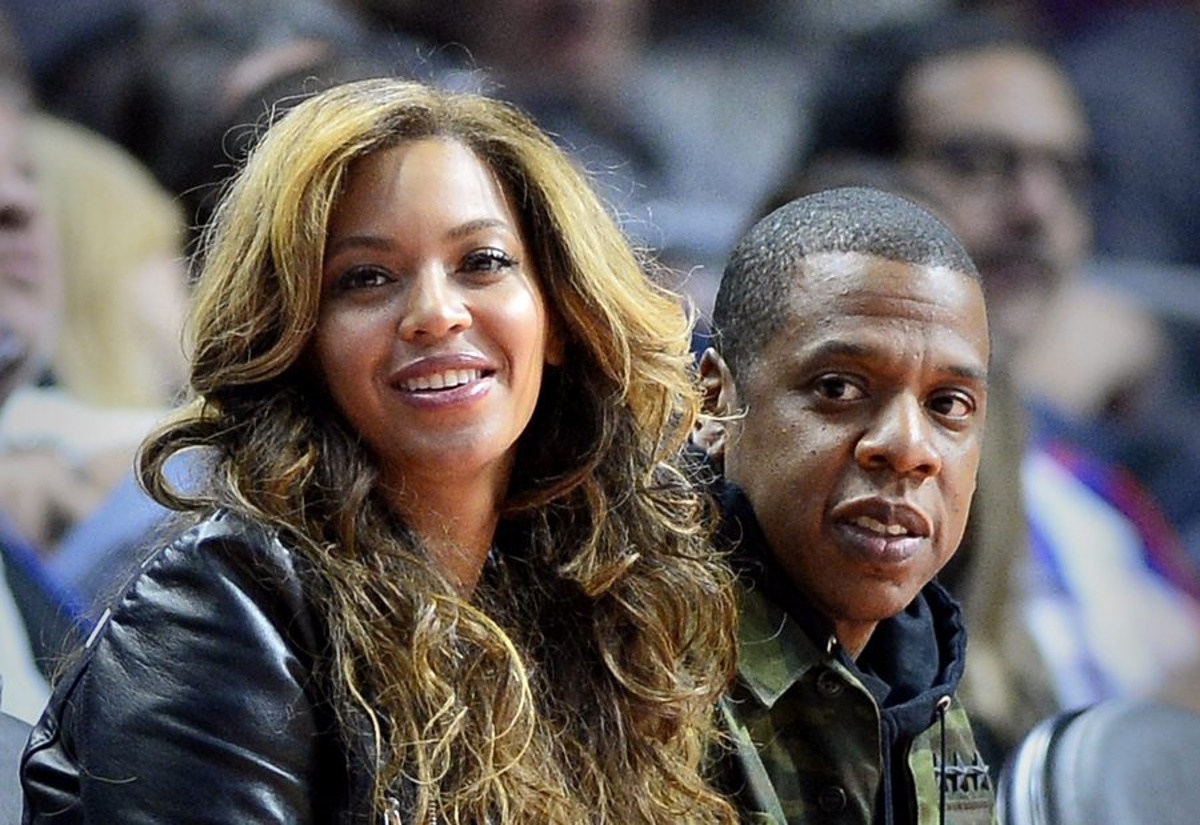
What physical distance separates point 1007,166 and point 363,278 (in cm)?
287

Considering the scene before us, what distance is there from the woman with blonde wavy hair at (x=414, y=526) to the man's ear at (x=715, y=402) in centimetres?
7

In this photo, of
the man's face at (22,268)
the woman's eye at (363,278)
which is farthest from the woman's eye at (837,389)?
the man's face at (22,268)

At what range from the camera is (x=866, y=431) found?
1617mm

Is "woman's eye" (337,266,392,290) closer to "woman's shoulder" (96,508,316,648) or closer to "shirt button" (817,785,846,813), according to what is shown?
"woman's shoulder" (96,508,316,648)

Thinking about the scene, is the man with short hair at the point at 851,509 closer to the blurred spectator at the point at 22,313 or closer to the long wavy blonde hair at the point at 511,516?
the long wavy blonde hair at the point at 511,516

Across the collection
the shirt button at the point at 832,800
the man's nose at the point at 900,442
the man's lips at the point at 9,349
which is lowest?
the shirt button at the point at 832,800

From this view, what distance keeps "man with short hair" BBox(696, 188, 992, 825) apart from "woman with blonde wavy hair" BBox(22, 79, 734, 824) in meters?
0.05

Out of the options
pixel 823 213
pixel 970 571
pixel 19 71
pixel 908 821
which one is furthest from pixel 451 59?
pixel 908 821

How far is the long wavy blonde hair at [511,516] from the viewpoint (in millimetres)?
1463

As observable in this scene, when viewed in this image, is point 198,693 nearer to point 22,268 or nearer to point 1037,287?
point 22,268

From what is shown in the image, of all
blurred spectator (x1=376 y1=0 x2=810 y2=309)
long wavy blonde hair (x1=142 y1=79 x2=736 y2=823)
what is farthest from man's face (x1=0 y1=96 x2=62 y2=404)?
long wavy blonde hair (x1=142 y1=79 x2=736 y2=823)

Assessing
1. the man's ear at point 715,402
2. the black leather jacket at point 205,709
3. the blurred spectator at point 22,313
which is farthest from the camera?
the blurred spectator at point 22,313

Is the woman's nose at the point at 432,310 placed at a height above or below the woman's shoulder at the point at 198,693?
above

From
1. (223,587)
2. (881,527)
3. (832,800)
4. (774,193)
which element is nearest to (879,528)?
(881,527)
